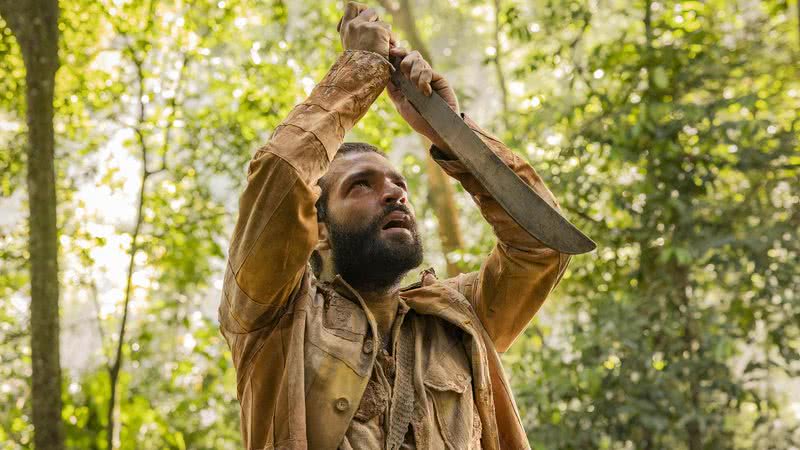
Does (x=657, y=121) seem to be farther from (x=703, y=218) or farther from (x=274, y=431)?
(x=274, y=431)

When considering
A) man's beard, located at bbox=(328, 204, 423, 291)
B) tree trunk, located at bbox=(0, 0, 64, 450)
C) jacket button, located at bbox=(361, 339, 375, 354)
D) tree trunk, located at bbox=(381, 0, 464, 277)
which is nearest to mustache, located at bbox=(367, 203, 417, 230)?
man's beard, located at bbox=(328, 204, 423, 291)

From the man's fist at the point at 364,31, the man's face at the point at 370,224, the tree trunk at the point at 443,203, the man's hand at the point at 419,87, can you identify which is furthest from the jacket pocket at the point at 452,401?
the tree trunk at the point at 443,203

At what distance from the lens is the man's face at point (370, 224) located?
191 cm

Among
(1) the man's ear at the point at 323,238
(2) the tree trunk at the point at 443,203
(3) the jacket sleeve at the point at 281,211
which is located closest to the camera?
(3) the jacket sleeve at the point at 281,211

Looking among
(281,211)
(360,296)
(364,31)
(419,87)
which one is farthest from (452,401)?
(364,31)

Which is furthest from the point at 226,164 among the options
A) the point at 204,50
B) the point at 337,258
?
the point at 337,258

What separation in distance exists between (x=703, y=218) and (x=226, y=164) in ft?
10.2

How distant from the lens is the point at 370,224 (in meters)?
1.94

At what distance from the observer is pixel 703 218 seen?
4633 millimetres

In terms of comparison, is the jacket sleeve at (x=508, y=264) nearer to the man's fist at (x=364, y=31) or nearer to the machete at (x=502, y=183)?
the machete at (x=502, y=183)

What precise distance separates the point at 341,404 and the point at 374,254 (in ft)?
1.21

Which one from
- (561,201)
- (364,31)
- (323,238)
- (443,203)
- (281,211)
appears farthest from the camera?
(443,203)

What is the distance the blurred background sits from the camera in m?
4.45

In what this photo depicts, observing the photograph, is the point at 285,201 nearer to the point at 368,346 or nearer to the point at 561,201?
the point at 368,346
